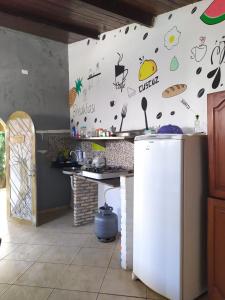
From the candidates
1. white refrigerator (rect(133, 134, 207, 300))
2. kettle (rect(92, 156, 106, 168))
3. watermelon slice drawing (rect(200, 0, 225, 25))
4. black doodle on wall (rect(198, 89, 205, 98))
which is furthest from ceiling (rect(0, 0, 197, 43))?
kettle (rect(92, 156, 106, 168))

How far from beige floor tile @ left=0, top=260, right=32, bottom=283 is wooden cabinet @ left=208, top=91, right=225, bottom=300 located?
1.88 meters

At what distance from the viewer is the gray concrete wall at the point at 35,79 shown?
413 cm

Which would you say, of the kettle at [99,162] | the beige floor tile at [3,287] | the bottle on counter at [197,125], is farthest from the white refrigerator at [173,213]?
the kettle at [99,162]

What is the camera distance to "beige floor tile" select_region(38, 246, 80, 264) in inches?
115

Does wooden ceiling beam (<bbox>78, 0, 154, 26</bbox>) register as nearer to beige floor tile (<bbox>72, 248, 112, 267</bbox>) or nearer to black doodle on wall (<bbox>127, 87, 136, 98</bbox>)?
black doodle on wall (<bbox>127, 87, 136, 98</bbox>)

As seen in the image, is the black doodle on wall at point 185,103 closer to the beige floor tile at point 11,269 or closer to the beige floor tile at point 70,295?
the beige floor tile at point 70,295

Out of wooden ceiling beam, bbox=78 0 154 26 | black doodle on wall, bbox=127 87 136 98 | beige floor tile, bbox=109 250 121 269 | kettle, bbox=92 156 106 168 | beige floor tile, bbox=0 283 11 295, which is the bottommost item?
beige floor tile, bbox=0 283 11 295

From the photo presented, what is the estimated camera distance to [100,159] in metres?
4.00

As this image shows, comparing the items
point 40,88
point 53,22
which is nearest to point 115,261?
point 40,88

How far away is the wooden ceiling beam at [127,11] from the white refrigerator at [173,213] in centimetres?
171

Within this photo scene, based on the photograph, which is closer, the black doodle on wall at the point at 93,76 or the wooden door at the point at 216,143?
the wooden door at the point at 216,143

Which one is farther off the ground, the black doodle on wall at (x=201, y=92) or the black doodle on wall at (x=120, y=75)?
the black doodle on wall at (x=120, y=75)

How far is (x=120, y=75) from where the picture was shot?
3748 mm

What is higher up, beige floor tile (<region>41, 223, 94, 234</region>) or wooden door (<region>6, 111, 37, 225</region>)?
wooden door (<region>6, 111, 37, 225</region>)
